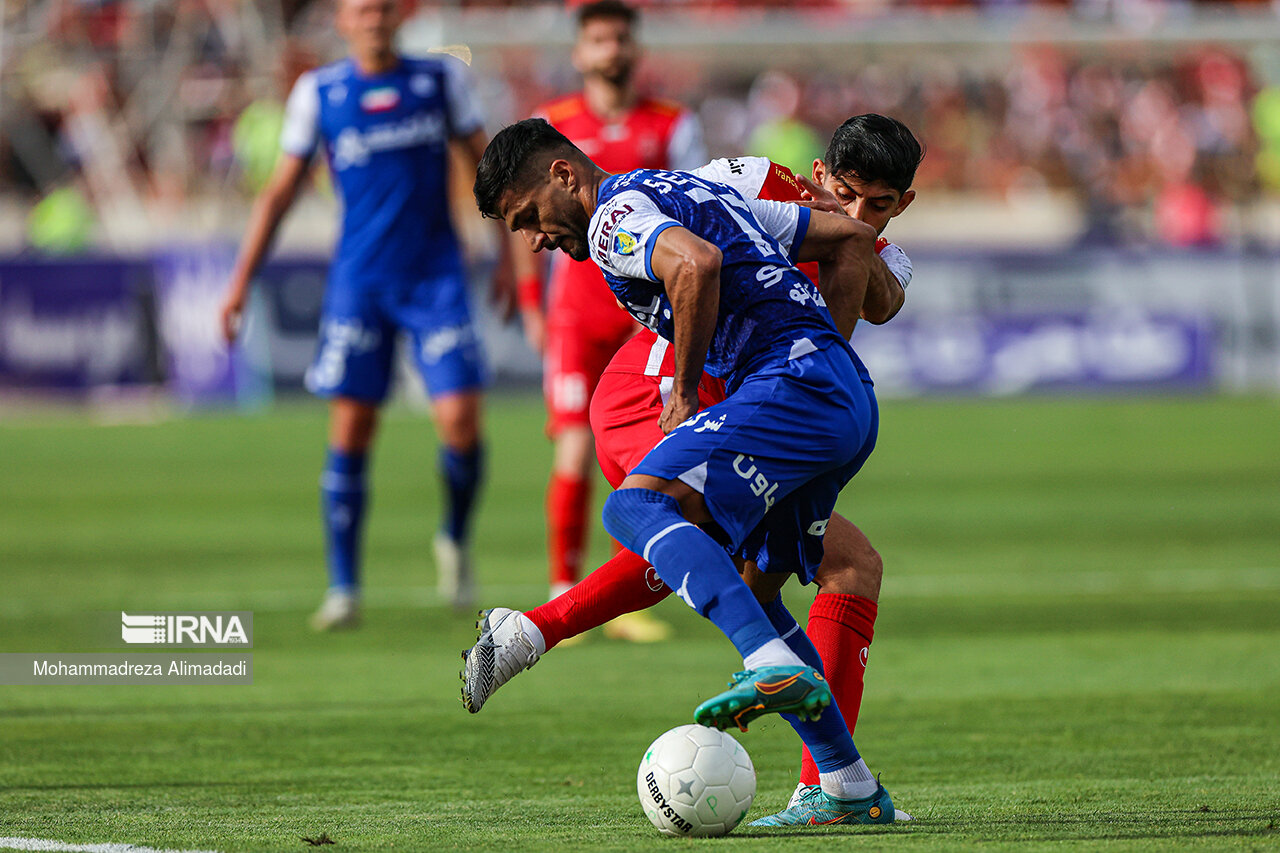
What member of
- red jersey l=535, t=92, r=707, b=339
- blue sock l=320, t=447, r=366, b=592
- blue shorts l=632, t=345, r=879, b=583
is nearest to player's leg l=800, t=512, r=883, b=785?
blue shorts l=632, t=345, r=879, b=583

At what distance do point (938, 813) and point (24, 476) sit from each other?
40.2 feet

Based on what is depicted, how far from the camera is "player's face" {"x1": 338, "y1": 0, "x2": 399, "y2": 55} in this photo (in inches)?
321

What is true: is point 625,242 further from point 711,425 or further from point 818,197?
point 818,197

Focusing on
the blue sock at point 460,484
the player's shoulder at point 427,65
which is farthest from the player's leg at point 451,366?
the player's shoulder at point 427,65

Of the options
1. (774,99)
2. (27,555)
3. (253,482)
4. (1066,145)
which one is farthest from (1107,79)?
(27,555)

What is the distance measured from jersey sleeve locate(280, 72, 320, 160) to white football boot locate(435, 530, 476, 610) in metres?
1.99

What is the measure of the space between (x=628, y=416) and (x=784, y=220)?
0.75 m

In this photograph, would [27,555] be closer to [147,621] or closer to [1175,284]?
[147,621]

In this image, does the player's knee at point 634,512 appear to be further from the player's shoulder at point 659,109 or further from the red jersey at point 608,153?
the player's shoulder at point 659,109

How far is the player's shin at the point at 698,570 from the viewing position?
3887 mm

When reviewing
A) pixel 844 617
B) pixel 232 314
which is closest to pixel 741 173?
pixel 844 617

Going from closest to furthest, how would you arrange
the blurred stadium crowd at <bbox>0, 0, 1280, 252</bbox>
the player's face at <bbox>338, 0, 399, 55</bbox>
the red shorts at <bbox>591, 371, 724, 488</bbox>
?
the red shorts at <bbox>591, 371, 724, 488</bbox>, the player's face at <bbox>338, 0, 399, 55</bbox>, the blurred stadium crowd at <bbox>0, 0, 1280, 252</bbox>

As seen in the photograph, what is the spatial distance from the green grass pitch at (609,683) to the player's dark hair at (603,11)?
2792 mm

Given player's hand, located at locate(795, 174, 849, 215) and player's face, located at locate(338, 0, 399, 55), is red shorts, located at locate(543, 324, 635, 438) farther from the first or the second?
player's hand, located at locate(795, 174, 849, 215)
